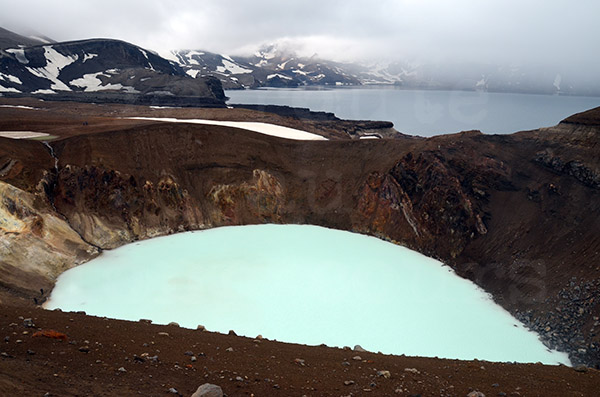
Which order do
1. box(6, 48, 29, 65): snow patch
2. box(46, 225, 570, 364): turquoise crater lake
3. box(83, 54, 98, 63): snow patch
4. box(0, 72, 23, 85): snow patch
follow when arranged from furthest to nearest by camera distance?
box(83, 54, 98, 63): snow patch, box(6, 48, 29, 65): snow patch, box(0, 72, 23, 85): snow patch, box(46, 225, 570, 364): turquoise crater lake

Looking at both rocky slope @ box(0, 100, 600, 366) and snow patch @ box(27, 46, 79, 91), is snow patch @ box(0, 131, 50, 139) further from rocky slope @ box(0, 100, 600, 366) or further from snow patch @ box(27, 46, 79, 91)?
snow patch @ box(27, 46, 79, 91)

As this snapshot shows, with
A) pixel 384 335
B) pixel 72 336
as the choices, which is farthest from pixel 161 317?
pixel 384 335

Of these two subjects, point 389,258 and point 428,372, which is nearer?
point 428,372

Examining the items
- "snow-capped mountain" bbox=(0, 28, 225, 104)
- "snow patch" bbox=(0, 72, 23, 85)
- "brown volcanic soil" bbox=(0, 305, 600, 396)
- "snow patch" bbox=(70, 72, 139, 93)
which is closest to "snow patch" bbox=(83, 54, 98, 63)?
"snow-capped mountain" bbox=(0, 28, 225, 104)

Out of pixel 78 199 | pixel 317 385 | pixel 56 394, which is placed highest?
pixel 56 394

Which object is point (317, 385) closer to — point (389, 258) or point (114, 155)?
point (389, 258)

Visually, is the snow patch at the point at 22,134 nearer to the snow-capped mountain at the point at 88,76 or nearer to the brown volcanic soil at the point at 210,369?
the brown volcanic soil at the point at 210,369

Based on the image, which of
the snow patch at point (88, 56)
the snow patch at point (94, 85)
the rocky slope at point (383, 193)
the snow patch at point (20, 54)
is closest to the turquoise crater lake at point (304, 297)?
the rocky slope at point (383, 193)
